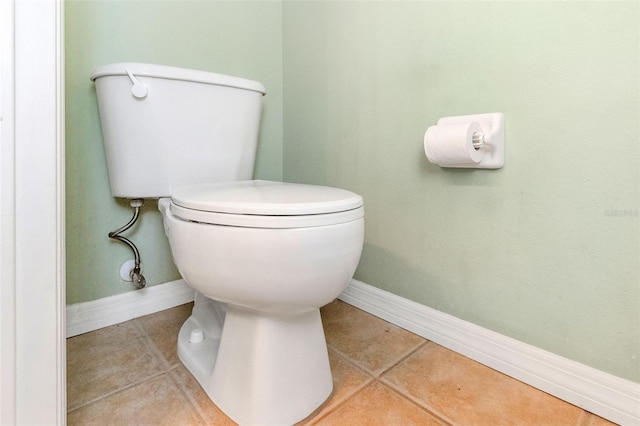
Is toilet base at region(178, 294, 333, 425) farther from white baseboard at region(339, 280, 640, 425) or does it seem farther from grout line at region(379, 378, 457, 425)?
white baseboard at region(339, 280, 640, 425)

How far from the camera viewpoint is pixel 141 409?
0.77m

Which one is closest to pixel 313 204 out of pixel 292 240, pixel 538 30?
pixel 292 240

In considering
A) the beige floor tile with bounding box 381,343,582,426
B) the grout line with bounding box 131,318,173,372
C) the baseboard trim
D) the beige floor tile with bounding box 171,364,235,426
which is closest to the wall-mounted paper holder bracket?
the beige floor tile with bounding box 381,343,582,426

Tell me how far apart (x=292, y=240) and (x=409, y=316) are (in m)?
0.66

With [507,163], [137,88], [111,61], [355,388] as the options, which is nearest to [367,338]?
[355,388]

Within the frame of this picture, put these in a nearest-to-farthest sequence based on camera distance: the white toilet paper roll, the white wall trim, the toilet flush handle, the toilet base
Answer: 1. the white wall trim
2. the toilet base
3. the white toilet paper roll
4. the toilet flush handle

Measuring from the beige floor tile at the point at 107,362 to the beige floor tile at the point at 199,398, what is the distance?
61mm

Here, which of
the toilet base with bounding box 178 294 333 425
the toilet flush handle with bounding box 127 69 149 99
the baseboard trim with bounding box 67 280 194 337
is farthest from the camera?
the baseboard trim with bounding box 67 280 194 337

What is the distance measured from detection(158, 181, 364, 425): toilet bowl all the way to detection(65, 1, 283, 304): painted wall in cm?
50

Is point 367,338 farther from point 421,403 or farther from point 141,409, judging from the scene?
point 141,409

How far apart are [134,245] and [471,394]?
1.05 metres

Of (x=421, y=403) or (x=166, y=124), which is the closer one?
(x=421, y=403)

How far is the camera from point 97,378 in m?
0.86

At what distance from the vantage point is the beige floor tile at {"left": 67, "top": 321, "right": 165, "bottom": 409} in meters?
0.83
